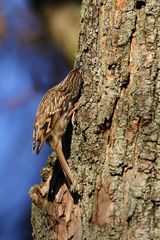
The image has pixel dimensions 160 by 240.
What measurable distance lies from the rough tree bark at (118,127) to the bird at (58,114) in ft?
0.24

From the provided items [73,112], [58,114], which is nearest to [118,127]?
[73,112]

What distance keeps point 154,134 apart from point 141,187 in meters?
0.15

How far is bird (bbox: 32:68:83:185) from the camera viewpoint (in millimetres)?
2727

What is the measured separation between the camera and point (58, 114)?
9.91 ft

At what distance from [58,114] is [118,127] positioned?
568 mm

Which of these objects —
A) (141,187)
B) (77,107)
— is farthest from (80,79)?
(141,187)

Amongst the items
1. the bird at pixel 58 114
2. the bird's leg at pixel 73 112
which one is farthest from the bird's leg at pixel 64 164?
the bird's leg at pixel 73 112

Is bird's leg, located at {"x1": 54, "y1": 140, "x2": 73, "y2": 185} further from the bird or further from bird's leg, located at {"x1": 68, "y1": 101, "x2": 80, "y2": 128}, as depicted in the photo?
bird's leg, located at {"x1": 68, "y1": 101, "x2": 80, "y2": 128}

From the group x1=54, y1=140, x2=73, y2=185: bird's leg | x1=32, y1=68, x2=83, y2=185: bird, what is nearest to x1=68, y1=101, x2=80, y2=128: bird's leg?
x1=32, y1=68, x2=83, y2=185: bird

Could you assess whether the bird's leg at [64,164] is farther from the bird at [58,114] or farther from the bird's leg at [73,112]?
the bird's leg at [73,112]

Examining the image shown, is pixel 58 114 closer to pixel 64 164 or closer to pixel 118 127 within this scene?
pixel 64 164

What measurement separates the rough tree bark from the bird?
0.07m

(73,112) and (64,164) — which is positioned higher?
(73,112)

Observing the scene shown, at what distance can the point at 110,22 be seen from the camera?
8.38ft
